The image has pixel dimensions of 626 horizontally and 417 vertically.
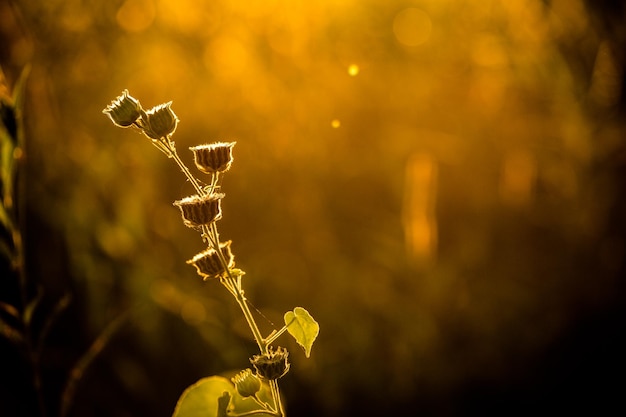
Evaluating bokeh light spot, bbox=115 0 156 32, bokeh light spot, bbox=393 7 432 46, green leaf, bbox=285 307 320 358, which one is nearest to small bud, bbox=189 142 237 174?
green leaf, bbox=285 307 320 358

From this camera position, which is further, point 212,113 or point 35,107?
point 212,113

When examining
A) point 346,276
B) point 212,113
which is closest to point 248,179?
point 212,113

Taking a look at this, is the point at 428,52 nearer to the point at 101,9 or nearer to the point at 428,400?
the point at 101,9

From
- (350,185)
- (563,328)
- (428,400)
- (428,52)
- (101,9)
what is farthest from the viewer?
(428,52)

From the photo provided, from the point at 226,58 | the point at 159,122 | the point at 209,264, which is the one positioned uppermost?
the point at 226,58

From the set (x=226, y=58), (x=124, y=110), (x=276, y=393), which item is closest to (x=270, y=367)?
(x=276, y=393)

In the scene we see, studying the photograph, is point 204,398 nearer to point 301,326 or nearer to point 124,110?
point 301,326

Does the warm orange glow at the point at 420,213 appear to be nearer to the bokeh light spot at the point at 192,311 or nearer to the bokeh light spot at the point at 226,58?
the bokeh light spot at the point at 192,311
